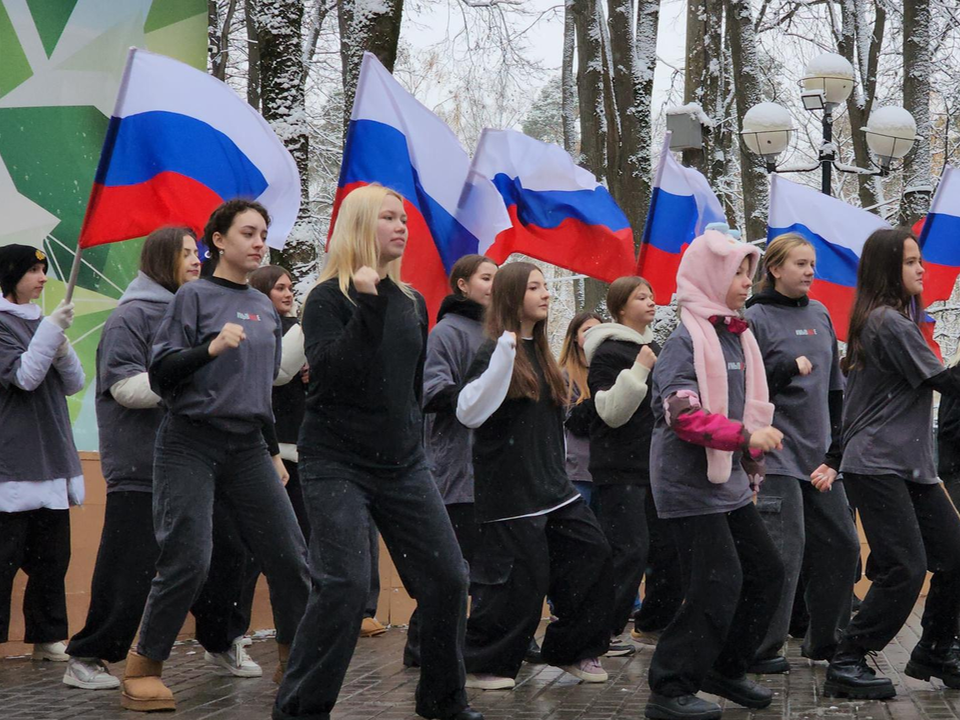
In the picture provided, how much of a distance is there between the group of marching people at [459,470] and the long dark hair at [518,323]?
15 millimetres

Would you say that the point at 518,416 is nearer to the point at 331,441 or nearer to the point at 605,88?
the point at 331,441

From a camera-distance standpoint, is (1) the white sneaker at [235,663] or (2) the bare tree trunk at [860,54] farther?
(2) the bare tree trunk at [860,54]

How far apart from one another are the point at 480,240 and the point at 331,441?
3.53m

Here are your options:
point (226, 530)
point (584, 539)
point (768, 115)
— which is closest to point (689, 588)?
point (584, 539)

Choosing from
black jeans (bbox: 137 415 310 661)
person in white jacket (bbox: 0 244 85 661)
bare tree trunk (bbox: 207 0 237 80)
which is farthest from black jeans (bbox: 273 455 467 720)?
bare tree trunk (bbox: 207 0 237 80)

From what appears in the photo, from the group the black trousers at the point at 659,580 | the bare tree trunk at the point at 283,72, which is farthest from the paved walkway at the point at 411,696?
the bare tree trunk at the point at 283,72

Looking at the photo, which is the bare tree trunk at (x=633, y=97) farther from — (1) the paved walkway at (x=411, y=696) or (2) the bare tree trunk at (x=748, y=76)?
(1) the paved walkway at (x=411, y=696)

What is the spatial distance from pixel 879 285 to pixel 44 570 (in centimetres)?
440

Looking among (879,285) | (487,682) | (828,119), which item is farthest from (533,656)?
(828,119)

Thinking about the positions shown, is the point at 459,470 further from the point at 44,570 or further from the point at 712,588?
the point at 44,570

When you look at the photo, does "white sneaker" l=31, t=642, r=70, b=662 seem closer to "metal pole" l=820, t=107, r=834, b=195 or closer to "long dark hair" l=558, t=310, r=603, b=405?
"long dark hair" l=558, t=310, r=603, b=405

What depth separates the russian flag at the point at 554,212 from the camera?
32.0 feet

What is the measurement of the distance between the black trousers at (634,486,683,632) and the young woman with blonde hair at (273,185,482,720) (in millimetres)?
3145

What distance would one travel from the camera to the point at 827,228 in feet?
32.3
